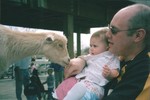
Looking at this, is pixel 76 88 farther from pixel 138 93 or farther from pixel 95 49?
pixel 138 93

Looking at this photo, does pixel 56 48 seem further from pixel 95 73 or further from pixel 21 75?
pixel 95 73

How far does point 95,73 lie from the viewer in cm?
308

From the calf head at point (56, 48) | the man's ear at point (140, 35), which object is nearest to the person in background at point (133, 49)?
the man's ear at point (140, 35)

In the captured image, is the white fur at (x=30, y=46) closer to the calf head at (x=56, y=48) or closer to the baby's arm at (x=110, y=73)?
the calf head at (x=56, y=48)

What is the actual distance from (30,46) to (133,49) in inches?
265

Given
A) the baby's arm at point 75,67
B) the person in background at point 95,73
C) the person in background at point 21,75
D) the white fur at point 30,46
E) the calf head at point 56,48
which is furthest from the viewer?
the person in background at point 21,75

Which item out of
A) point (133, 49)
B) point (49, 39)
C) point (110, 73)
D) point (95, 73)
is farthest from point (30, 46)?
point (133, 49)

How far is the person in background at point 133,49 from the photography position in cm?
208

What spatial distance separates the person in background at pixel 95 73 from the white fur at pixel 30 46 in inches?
202

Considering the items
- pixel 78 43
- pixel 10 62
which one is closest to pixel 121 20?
pixel 10 62

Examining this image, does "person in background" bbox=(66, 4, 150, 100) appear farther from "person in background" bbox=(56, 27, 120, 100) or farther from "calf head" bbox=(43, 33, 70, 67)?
"calf head" bbox=(43, 33, 70, 67)

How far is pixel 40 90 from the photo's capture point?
37.2 feet

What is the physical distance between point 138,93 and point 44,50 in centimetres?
709

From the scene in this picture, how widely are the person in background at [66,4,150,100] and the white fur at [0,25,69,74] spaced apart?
6.04 m
